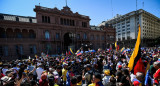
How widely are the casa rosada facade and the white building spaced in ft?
125

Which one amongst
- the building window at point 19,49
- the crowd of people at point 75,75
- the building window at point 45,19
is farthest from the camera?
the building window at point 45,19

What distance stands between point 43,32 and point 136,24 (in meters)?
58.9

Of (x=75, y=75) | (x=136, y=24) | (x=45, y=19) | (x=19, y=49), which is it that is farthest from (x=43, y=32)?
(x=136, y=24)

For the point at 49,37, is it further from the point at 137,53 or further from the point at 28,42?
the point at 137,53

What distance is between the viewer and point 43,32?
24.8 m

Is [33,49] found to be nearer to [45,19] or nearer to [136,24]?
[45,19]

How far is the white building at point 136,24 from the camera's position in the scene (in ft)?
184

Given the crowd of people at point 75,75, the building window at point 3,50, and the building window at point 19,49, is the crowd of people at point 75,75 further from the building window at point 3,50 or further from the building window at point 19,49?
the building window at point 3,50

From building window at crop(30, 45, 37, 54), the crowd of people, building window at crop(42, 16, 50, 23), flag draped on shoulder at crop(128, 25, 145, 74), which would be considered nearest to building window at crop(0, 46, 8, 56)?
building window at crop(30, 45, 37, 54)

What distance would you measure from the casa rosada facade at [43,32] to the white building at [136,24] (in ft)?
125

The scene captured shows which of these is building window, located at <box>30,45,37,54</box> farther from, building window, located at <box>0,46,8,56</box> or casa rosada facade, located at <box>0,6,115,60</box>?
building window, located at <box>0,46,8,56</box>

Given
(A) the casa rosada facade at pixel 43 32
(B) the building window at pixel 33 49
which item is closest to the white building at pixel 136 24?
(A) the casa rosada facade at pixel 43 32

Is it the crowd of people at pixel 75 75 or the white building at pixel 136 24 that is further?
the white building at pixel 136 24

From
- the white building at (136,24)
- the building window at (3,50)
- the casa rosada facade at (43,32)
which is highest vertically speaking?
the white building at (136,24)
